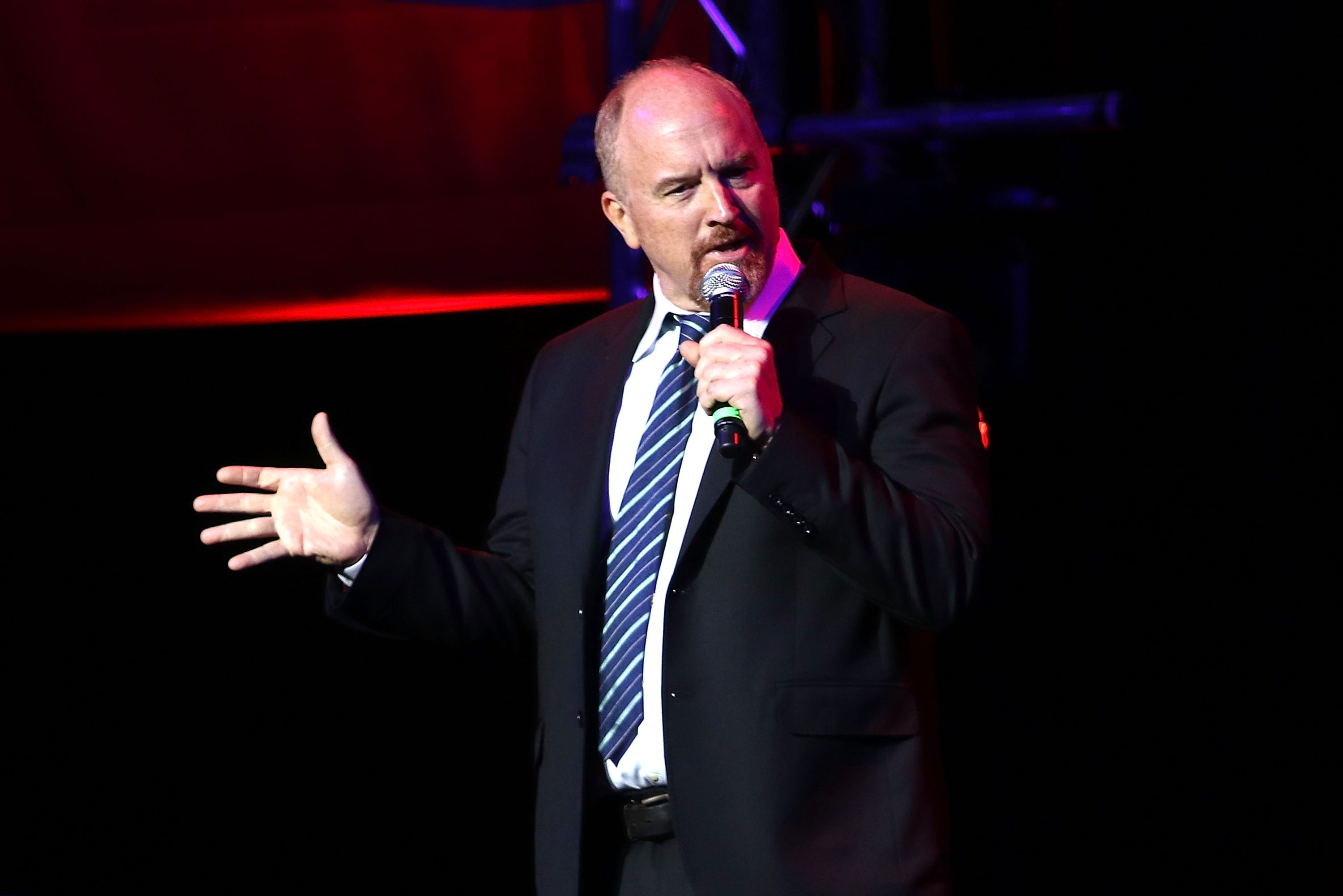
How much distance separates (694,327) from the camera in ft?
5.96

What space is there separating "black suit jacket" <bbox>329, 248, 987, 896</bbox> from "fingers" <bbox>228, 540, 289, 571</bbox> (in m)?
0.12

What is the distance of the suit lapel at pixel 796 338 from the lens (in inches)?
64.7

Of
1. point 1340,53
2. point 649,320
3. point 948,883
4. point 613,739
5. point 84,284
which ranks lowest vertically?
point 948,883

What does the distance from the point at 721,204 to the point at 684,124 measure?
0.15m

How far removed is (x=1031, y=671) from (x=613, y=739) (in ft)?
5.80

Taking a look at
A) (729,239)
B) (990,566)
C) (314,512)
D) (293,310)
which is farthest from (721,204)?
(293,310)

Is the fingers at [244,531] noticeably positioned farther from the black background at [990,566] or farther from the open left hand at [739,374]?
the black background at [990,566]

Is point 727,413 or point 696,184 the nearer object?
point 727,413

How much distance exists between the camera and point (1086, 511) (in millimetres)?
3107

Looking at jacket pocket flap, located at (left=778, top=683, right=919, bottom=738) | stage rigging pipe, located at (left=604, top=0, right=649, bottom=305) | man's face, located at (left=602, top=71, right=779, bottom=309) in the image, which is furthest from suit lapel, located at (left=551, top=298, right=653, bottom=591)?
stage rigging pipe, located at (left=604, top=0, right=649, bottom=305)

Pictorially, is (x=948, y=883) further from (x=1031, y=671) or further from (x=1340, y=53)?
(x=1340, y=53)

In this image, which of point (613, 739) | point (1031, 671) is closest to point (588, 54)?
point (1031, 671)

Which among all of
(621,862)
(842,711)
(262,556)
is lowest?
(621,862)

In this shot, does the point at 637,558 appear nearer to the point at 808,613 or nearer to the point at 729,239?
the point at 808,613
